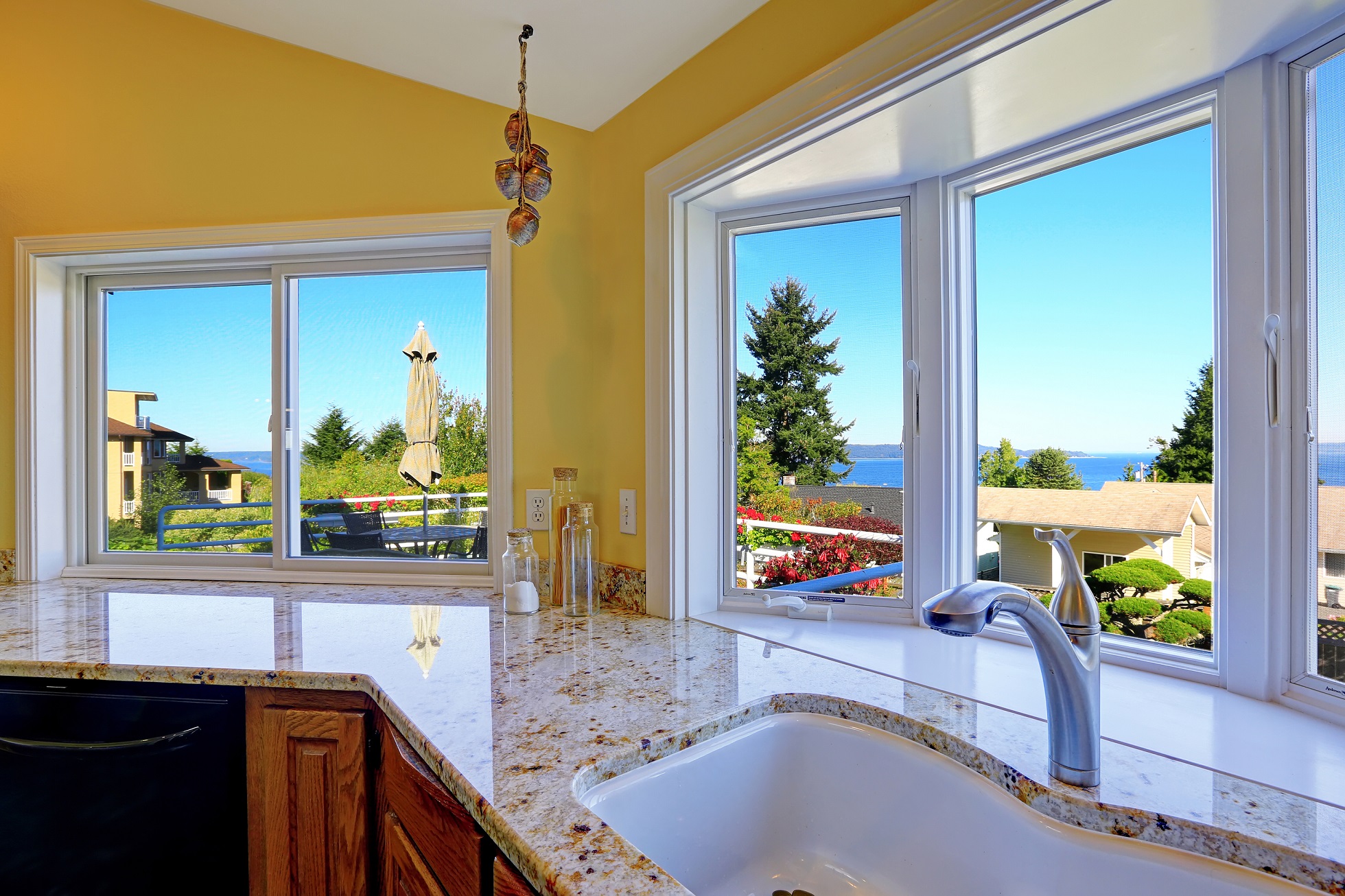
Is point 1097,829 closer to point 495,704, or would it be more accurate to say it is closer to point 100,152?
point 495,704

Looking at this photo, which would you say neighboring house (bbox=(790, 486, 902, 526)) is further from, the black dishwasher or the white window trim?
the black dishwasher

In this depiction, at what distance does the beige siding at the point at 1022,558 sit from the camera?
1364 millimetres

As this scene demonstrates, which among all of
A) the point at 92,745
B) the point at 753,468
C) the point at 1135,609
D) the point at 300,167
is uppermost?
the point at 300,167

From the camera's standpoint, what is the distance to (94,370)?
218cm

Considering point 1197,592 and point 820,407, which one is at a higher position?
point 820,407

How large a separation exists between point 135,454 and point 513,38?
1.82m

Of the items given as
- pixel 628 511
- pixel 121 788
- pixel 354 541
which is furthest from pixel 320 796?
pixel 354 541

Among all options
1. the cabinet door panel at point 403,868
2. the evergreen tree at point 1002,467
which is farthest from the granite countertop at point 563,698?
the evergreen tree at point 1002,467

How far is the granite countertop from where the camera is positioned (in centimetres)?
71

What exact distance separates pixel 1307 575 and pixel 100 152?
Result: 9.94ft

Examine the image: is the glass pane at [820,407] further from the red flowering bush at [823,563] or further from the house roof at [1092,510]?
the house roof at [1092,510]

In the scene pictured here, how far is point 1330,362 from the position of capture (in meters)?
0.97

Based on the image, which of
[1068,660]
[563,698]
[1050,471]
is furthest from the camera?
[1050,471]

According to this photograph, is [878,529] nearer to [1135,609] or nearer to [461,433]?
[1135,609]
